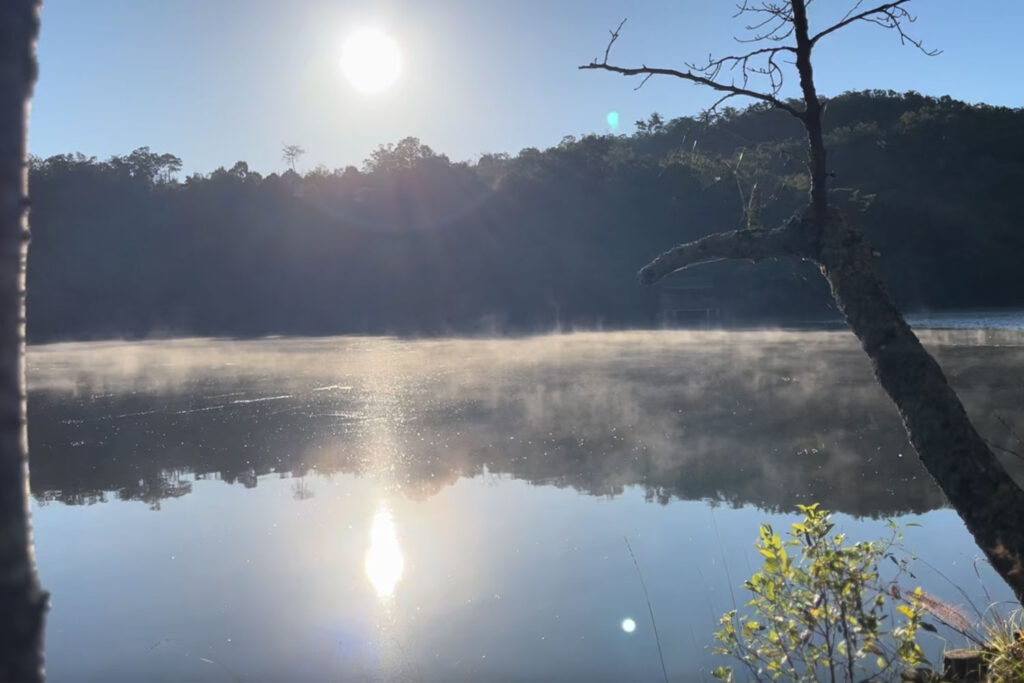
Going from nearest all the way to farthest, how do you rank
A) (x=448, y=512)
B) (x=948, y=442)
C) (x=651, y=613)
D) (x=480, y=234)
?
(x=948, y=442), (x=651, y=613), (x=448, y=512), (x=480, y=234)

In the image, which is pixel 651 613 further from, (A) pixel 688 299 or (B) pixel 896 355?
(A) pixel 688 299

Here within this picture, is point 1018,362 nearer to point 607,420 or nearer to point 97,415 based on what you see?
point 607,420

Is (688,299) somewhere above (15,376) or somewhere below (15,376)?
above

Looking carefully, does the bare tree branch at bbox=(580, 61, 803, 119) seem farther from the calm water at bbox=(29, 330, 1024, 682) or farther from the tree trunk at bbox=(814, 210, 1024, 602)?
the calm water at bbox=(29, 330, 1024, 682)

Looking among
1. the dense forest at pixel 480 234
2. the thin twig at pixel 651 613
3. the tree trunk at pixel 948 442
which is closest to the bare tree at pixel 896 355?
the tree trunk at pixel 948 442

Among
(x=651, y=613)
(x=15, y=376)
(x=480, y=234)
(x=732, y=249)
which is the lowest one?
(x=651, y=613)

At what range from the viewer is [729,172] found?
3.75 meters

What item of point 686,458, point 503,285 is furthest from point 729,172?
point 503,285

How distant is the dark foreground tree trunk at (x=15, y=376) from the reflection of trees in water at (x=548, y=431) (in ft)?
22.9

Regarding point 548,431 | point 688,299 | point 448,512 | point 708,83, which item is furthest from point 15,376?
point 688,299

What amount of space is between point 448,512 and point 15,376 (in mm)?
6822

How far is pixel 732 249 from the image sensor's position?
3418 mm

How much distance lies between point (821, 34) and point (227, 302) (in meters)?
54.0

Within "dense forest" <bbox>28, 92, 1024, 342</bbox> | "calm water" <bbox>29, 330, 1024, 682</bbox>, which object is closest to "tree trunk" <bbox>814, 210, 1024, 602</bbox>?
"calm water" <bbox>29, 330, 1024, 682</bbox>
